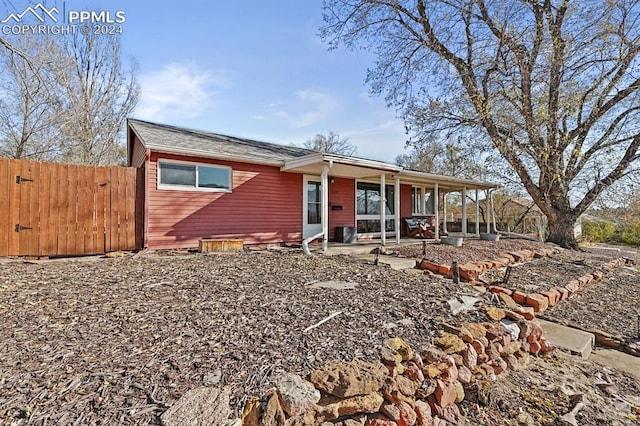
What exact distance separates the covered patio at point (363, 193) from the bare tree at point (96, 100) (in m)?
12.2

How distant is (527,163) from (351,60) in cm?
789

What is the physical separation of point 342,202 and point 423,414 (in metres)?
8.06

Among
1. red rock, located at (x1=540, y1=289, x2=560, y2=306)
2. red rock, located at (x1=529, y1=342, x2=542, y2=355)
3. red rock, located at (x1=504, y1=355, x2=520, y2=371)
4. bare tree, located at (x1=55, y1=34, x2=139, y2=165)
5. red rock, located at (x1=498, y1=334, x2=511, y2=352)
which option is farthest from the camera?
bare tree, located at (x1=55, y1=34, x2=139, y2=165)

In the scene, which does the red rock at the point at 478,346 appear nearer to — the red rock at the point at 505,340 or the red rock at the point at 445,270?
the red rock at the point at 505,340

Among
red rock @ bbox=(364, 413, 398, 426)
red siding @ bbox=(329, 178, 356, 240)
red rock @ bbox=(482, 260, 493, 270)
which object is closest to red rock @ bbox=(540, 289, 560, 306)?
red rock @ bbox=(482, 260, 493, 270)

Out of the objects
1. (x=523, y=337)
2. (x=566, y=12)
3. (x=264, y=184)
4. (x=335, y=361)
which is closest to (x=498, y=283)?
(x=523, y=337)

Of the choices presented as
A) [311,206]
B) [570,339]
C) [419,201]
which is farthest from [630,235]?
[570,339]

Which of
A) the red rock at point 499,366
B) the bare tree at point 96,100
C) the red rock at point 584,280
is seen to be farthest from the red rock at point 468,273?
the bare tree at point 96,100

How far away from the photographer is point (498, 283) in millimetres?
5516

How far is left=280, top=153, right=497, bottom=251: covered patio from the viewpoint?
7.89 m

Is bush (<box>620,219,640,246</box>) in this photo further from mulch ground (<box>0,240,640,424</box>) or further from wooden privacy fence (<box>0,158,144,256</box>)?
wooden privacy fence (<box>0,158,144,256</box>)

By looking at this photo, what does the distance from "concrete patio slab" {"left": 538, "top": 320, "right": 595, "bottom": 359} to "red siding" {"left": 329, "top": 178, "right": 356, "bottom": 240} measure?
633 centimetres

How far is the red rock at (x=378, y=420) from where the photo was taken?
2.06m

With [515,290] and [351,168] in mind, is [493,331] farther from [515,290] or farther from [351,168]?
[351,168]
